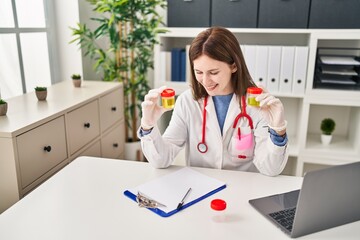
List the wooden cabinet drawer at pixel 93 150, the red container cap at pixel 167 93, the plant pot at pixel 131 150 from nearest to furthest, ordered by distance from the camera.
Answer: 1. the red container cap at pixel 167 93
2. the wooden cabinet drawer at pixel 93 150
3. the plant pot at pixel 131 150

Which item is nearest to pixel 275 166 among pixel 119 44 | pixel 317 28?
pixel 317 28

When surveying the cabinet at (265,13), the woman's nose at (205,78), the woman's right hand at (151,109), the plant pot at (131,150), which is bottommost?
the plant pot at (131,150)

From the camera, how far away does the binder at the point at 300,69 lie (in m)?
2.45

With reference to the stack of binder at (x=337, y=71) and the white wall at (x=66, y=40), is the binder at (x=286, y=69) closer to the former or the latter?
the stack of binder at (x=337, y=71)

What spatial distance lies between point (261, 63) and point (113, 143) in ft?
4.24

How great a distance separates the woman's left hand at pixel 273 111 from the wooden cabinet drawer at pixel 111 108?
1.34 metres

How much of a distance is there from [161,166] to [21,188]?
2.26 ft

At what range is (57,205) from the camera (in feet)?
3.74

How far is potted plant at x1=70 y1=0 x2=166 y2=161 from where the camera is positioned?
102 inches

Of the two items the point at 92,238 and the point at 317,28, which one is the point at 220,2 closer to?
the point at 317,28

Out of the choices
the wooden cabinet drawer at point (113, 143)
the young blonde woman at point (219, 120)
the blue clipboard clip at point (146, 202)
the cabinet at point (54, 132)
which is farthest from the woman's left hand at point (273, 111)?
the wooden cabinet drawer at point (113, 143)

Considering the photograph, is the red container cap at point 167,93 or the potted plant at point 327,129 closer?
the red container cap at point 167,93

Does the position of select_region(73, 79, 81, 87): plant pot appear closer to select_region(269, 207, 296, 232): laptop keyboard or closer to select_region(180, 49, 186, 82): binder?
select_region(180, 49, 186, 82): binder

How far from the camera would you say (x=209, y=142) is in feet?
5.19
